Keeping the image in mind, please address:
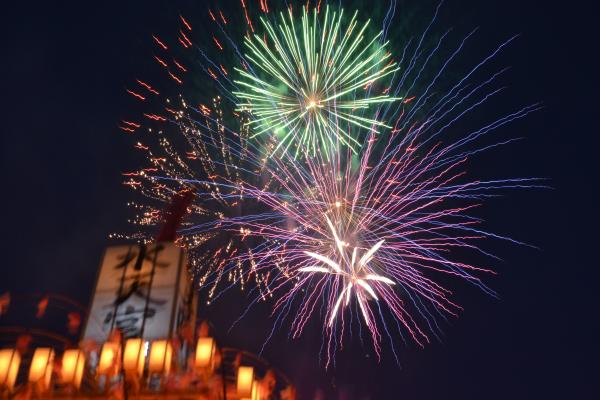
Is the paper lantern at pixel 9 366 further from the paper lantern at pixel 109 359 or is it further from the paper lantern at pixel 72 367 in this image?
the paper lantern at pixel 109 359

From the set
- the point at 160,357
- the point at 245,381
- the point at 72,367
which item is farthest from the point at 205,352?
the point at 72,367

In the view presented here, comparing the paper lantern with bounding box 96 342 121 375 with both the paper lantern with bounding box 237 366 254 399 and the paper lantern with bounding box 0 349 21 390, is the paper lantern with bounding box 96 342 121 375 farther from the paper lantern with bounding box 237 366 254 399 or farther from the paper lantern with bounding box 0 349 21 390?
the paper lantern with bounding box 237 366 254 399

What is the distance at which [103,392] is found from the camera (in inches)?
433

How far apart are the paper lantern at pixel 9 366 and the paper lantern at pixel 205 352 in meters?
3.43

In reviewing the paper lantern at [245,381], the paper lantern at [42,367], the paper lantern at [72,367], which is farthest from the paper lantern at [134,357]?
the paper lantern at [245,381]

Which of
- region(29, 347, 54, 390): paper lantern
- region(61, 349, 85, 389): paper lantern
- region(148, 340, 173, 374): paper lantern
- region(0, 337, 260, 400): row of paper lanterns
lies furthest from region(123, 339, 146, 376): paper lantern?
region(29, 347, 54, 390): paper lantern

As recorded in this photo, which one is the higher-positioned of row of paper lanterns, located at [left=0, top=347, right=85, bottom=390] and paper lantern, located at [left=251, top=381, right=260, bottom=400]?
row of paper lanterns, located at [left=0, top=347, right=85, bottom=390]

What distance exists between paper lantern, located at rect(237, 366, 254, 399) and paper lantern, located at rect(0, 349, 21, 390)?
4.25m

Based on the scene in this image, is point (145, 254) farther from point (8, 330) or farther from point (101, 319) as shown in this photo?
point (8, 330)

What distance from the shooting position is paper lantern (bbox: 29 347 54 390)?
11.0 metres

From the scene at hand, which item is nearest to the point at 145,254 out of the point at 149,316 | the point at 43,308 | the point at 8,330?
the point at 149,316

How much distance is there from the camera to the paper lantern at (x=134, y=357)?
1085 cm

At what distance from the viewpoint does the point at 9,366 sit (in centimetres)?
1113

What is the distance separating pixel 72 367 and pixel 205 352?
2479mm
